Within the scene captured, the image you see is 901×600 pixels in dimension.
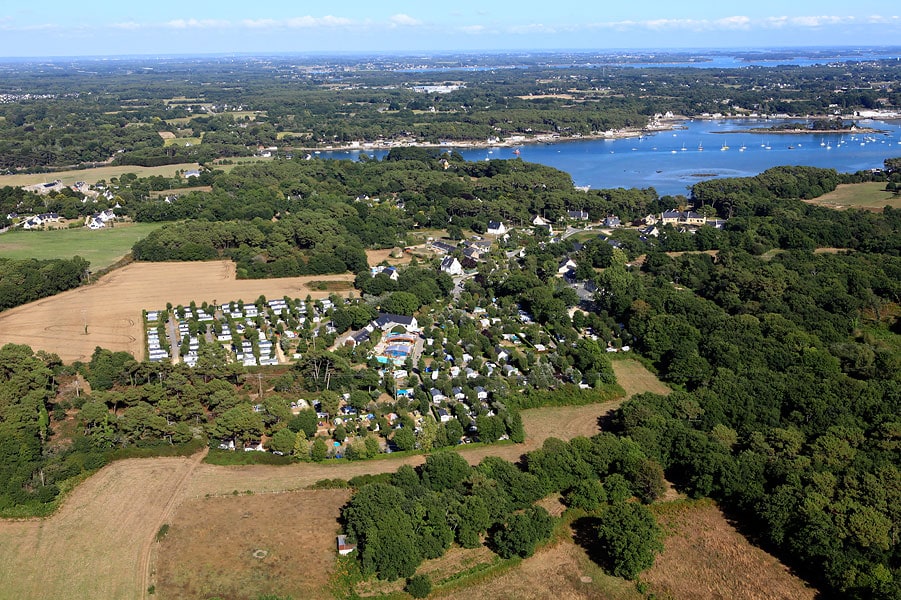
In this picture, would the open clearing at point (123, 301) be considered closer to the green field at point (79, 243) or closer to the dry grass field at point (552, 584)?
the green field at point (79, 243)

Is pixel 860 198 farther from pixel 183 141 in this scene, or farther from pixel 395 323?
pixel 183 141

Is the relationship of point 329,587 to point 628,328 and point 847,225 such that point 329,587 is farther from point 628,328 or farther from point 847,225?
point 847,225

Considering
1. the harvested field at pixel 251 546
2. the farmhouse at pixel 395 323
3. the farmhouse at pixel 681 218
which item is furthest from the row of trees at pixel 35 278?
the farmhouse at pixel 681 218

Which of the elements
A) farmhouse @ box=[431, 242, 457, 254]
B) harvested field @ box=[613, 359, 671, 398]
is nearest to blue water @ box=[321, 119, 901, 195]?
farmhouse @ box=[431, 242, 457, 254]

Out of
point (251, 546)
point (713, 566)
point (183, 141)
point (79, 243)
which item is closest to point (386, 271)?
point (251, 546)

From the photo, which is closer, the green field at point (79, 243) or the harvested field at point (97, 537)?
the harvested field at point (97, 537)

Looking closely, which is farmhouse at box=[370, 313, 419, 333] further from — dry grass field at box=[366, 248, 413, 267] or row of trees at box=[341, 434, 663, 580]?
row of trees at box=[341, 434, 663, 580]
